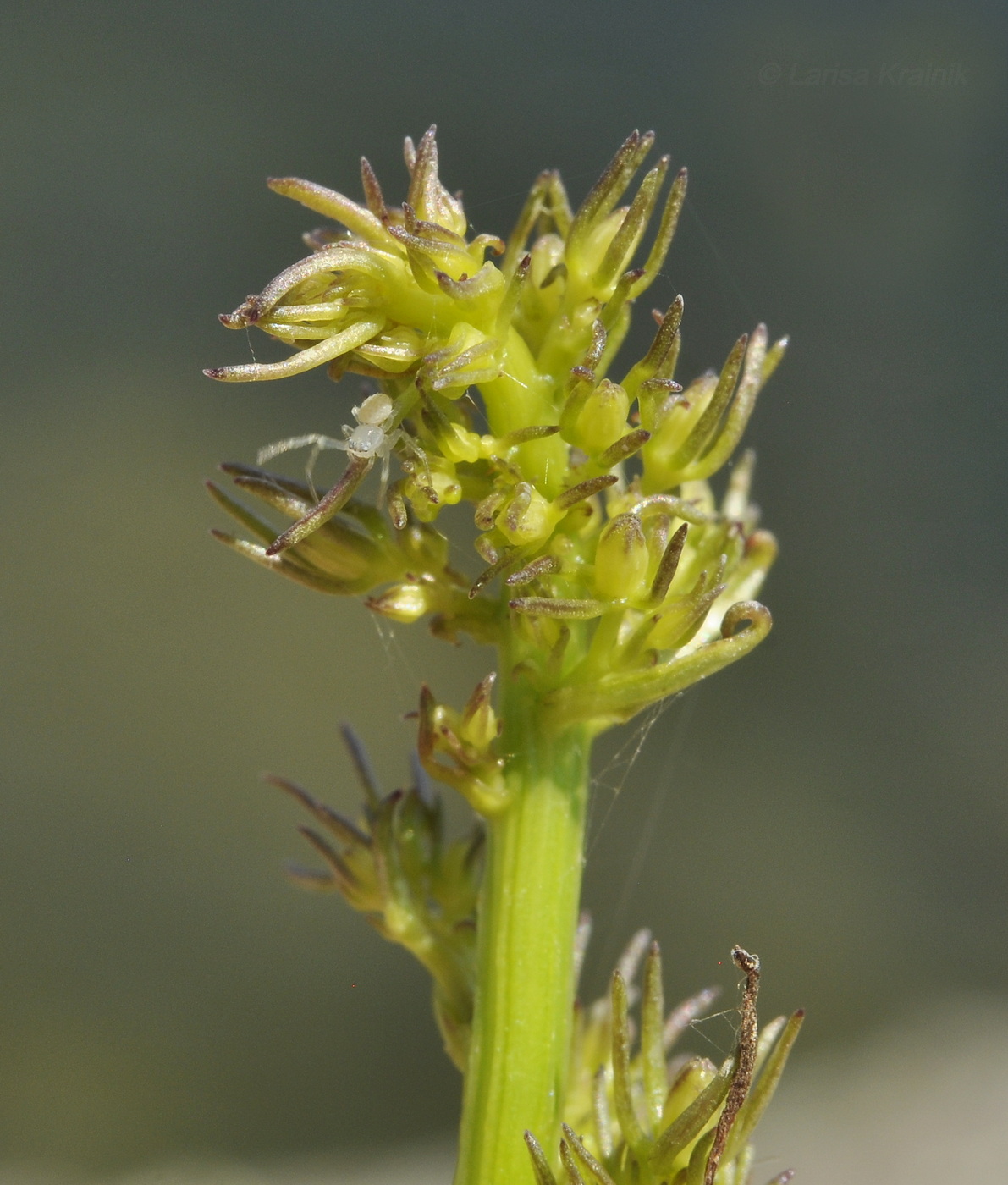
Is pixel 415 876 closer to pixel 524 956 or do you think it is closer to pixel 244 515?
pixel 524 956

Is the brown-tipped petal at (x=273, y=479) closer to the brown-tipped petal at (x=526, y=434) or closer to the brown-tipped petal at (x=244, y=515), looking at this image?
the brown-tipped petal at (x=244, y=515)

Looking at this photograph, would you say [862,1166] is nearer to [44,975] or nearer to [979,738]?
[979,738]

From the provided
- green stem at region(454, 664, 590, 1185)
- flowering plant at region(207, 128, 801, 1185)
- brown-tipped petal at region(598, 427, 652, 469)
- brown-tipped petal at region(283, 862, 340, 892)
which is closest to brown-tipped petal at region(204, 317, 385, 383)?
flowering plant at region(207, 128, 801, 1185)

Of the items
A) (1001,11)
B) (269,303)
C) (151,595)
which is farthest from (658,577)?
(1001,11)

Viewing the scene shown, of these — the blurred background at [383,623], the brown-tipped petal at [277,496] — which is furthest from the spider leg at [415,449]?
the blurred background at [383,623]

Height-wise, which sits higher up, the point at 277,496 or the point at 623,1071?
the point at 277,496

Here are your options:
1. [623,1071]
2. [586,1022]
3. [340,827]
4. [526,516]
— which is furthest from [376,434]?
[586,1022]

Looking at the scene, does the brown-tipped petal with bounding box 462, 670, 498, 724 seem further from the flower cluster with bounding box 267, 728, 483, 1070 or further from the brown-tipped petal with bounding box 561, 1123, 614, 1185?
the brown-tipped petal with bounding box 561, 1123, 614, 1185
